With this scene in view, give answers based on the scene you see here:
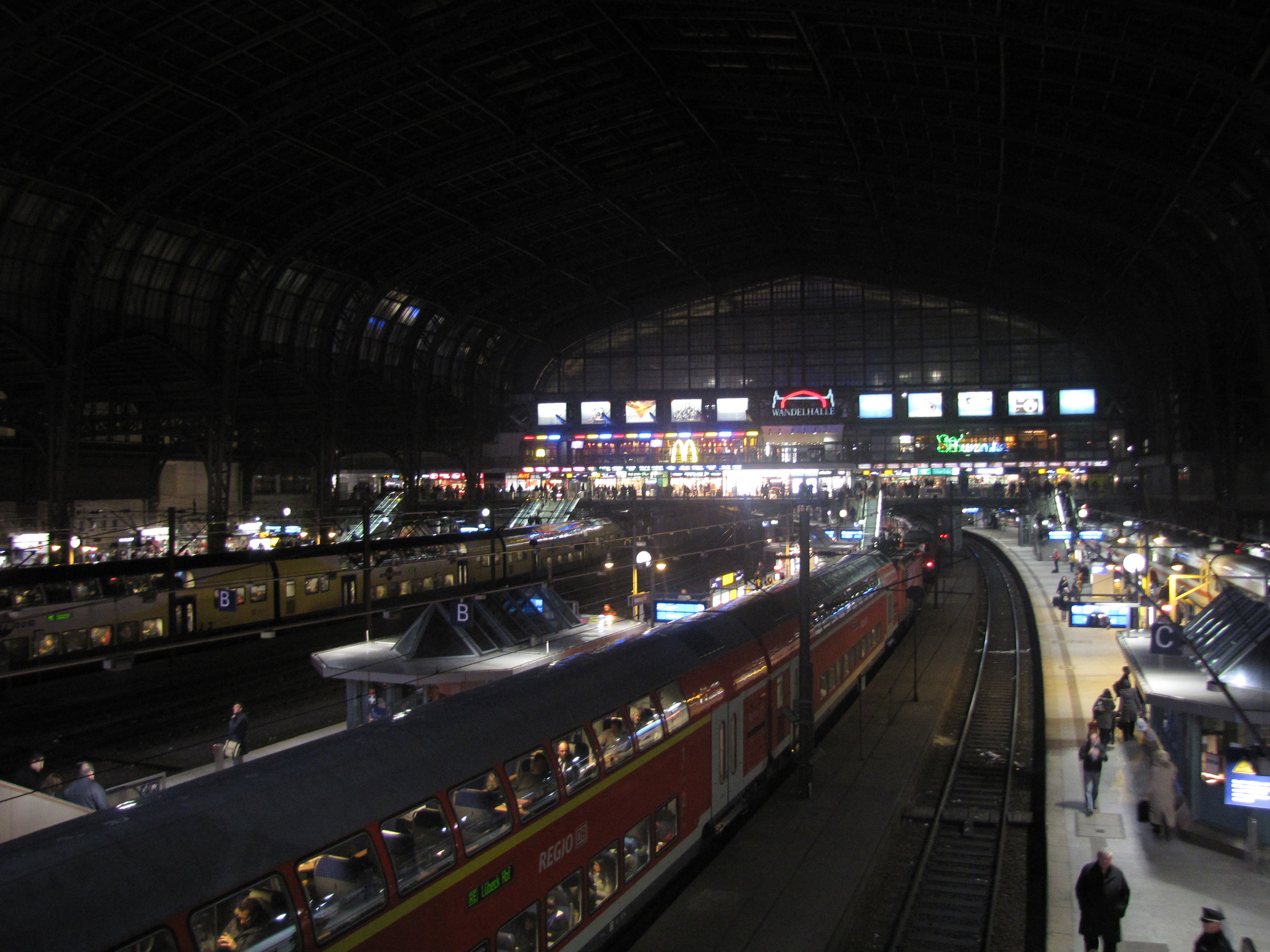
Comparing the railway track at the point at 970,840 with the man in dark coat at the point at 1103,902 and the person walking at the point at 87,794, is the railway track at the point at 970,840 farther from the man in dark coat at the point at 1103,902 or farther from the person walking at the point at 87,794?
the person walking at the point at 87,794

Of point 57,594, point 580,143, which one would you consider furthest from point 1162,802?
point 580,143

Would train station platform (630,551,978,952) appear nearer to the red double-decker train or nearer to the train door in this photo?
the red double-decker train

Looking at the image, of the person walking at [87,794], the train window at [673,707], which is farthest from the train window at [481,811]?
the person walking at [87,794]


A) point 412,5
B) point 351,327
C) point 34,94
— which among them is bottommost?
point 351,327

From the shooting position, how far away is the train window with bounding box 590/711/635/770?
8117mm

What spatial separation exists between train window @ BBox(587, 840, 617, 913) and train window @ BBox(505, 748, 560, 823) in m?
0.96

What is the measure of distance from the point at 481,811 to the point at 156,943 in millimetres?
2519

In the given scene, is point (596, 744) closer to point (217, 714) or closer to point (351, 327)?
point (217, 714)

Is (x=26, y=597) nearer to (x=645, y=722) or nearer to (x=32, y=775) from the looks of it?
(x=32, y=775)

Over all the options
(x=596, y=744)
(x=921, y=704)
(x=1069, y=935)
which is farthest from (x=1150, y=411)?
(x=596, y=744)

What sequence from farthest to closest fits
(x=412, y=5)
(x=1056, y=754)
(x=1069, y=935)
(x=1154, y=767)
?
(x=412, y=5)
(x=1056, y=754)
(x=1154, y=767)
(x=1069, y=935)

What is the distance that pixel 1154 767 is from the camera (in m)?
12.6

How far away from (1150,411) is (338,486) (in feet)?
146

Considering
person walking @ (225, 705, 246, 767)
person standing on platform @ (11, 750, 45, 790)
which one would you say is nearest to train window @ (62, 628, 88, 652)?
person walking @ (225, 705, 246, 767)
